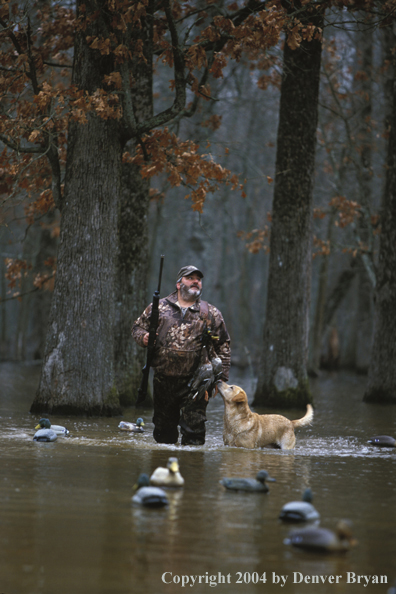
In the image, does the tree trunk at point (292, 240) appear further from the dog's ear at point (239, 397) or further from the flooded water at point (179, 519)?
the dog's ear at point (239, 397)

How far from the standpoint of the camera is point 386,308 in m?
17.6

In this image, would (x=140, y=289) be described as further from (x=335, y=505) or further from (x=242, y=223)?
(x=242, y=223)

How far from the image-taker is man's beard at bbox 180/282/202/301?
8414 mm

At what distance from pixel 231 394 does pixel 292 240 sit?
269 inches

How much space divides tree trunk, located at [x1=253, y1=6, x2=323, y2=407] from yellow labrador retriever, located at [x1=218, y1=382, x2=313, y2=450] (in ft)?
19.2

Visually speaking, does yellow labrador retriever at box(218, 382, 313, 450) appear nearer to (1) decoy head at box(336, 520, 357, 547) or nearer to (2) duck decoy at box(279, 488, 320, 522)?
(2) duck decoy at box(279, 488, 320, 522)

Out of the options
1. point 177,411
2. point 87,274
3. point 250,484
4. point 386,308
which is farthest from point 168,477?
point 386,308

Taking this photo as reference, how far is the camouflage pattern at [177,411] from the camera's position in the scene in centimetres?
838

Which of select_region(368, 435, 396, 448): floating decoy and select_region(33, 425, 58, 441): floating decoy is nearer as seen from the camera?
select_region(33, 425, 58, 441): floating decoy

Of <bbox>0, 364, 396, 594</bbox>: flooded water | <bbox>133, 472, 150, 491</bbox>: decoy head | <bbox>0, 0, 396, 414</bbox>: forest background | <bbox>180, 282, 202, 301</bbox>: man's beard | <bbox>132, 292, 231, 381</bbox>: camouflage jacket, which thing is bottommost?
<bbox>0, 364, 396, 594</bbox>: flooded water

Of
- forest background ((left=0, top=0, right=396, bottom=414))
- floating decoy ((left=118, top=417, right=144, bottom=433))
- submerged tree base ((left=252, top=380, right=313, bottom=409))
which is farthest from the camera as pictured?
submerged tree base ((left=252, top=380, right=313, bottom=409))

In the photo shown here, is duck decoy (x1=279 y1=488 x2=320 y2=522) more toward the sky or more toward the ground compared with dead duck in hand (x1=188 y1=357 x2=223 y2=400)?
more toward the ground

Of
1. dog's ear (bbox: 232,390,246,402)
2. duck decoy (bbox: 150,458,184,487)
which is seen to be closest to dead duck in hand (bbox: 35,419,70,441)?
dog's ear (bbox: 232,390,246,402)

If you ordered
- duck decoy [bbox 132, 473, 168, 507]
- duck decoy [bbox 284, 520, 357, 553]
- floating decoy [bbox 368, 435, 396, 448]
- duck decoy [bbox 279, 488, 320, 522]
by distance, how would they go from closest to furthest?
duck decoy [bbox 284, 520, 357, 553] → duck decoy [bbox 279, 488, 320, 522] → duck decoy [bbox 132, 473, 168, 507] → floating decoy [bbox 368, 435, 396, 448]
